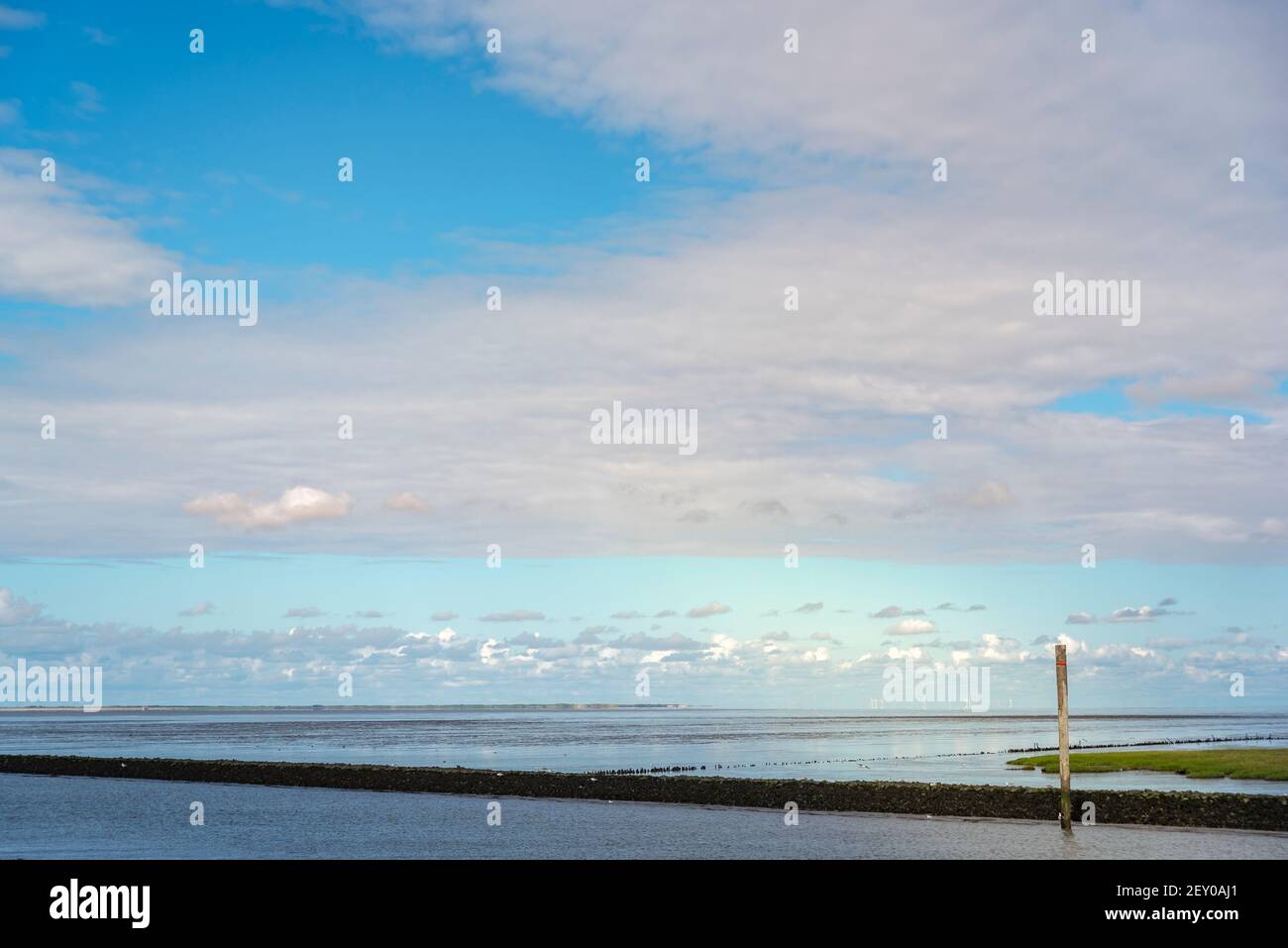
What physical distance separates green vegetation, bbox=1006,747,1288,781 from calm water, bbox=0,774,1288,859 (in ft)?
110

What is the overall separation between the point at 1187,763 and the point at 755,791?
4232cm

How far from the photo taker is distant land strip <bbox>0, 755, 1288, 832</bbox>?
161 feet

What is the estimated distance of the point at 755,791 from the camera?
6400 centimetres

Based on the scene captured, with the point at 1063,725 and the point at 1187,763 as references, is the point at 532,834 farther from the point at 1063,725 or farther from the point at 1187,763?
the point at 1187,763

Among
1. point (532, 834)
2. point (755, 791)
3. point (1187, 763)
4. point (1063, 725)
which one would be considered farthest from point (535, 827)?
point (1187, 763)

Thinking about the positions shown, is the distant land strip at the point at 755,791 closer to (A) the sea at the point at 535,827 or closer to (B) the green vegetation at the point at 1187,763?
(A) the sea at the point at 535,827

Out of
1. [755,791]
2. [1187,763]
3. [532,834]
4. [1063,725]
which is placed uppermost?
[1063,725]

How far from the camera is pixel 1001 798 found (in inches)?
2147

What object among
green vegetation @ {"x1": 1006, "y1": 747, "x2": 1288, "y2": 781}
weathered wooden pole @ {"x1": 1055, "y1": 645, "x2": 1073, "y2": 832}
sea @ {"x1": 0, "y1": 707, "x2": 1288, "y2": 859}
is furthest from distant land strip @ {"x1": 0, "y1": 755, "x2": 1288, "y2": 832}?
green vegetation @ {"x1": 1006, "y1": 747, "x2": 1288, "y2": 781}

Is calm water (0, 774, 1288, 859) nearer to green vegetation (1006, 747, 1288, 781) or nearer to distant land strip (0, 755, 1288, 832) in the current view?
distant land strip (0, 755, 1288, 832)

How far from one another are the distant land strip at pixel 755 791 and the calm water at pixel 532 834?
1.93 meters
